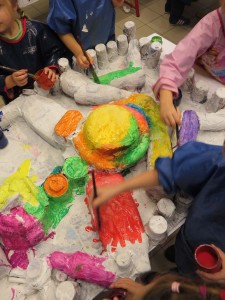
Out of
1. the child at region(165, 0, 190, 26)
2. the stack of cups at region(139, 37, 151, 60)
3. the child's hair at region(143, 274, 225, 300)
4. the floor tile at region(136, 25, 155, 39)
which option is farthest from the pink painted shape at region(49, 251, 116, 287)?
the child at region(165, 0, 190, 26)

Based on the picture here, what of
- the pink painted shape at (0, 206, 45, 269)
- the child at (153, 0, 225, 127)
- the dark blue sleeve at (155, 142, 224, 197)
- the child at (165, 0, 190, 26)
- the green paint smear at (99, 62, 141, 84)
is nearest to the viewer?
the dark blue sleeve at (155, 142, 224, 197)

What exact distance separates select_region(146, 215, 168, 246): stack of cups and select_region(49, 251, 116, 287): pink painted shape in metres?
0.14

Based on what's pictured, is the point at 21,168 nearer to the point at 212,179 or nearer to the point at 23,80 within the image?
the point at 23,80

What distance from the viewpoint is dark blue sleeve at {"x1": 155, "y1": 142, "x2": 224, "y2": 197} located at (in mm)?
693

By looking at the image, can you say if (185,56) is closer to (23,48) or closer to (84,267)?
(23,48)

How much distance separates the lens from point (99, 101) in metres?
1.04

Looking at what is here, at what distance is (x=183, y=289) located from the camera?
1.66 ft

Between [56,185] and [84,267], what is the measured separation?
232mm

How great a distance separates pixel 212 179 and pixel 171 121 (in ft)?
0.93

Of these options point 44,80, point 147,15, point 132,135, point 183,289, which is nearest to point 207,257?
point 183,289

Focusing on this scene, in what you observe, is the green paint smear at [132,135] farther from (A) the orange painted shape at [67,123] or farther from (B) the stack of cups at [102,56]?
(B) the stack of cups at [102,56]

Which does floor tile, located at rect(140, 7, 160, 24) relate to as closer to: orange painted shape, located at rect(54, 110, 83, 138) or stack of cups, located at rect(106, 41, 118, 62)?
stack of cups, located at rect(106, 41, 118, 62)

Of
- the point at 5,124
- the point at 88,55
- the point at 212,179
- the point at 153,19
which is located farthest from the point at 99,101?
the point at 153,19

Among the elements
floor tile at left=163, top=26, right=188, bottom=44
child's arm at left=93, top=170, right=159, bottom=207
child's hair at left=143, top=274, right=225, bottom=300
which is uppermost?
child's hair at left=143, top=274, right=225, bottom=300
